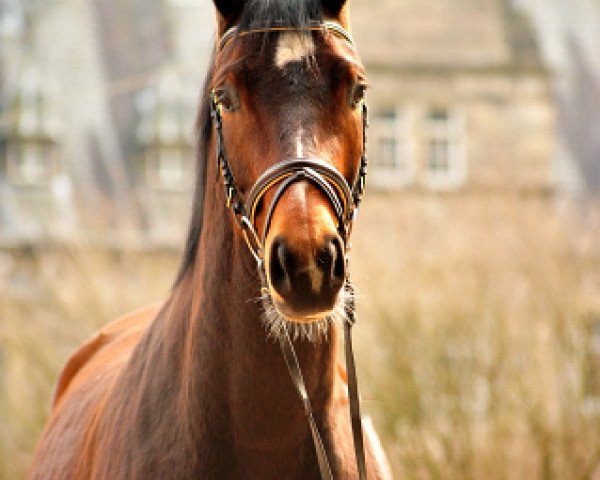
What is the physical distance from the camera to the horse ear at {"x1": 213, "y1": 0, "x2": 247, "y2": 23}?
303cm

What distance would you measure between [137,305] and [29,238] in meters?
11.7

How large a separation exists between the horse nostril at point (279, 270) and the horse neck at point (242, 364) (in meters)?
0.36

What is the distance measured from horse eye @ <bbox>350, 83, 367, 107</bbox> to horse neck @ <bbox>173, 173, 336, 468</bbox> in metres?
0.44

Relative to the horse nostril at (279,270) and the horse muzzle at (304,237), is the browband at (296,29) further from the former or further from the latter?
the horse nostril at (279,270)

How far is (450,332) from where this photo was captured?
1164cm

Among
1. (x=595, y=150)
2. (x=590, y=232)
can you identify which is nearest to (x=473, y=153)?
(x=595, y=150)

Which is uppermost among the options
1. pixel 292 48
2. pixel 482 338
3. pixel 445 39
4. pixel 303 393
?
pixel 445 39

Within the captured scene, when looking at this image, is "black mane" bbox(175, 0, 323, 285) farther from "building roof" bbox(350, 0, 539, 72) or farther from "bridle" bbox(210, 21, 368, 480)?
"building roof" bbox(350, 0, 539, 72)

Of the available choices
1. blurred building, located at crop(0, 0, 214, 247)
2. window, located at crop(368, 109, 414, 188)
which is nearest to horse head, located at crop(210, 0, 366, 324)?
blurred building, located at crop(0, 0, 214, 247)

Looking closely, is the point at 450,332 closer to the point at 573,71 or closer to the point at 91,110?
the point at 91,110

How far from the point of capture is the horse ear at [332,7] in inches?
117

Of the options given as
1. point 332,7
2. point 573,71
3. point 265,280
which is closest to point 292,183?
point 265,280

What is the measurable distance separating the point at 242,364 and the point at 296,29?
85cm

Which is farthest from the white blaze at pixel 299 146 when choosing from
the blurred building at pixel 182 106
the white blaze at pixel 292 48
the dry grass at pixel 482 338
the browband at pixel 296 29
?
the blurred building at pixel 182 106
